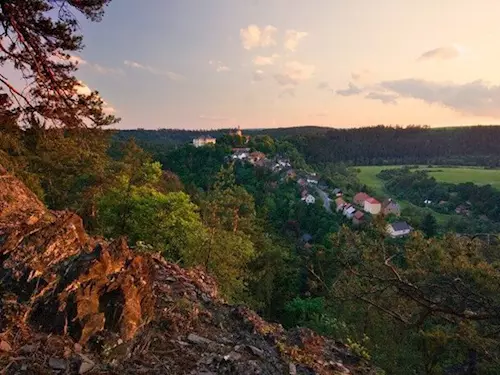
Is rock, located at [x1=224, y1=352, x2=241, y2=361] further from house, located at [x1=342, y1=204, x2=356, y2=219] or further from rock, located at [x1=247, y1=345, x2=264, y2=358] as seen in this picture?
house, located at [x1=342, y1=204, x2=356, y2=219]

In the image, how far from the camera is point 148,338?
3.78 m

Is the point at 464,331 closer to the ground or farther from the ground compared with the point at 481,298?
closer to the ground

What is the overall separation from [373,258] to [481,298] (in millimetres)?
1339

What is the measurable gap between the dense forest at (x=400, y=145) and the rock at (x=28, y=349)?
10015 cm

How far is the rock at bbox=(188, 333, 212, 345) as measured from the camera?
13.3ft

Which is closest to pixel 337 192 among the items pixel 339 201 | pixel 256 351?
pixel 339 201

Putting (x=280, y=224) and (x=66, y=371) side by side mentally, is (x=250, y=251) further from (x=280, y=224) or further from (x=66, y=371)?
(x=280, y=224)

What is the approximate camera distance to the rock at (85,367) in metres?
3.10

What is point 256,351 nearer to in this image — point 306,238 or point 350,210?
point 306,238

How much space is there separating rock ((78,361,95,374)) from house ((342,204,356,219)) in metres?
49.0

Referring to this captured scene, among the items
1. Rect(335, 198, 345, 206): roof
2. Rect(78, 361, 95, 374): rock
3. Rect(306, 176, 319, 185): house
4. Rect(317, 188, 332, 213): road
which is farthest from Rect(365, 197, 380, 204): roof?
Rect(78, 361, 95, 374): rock

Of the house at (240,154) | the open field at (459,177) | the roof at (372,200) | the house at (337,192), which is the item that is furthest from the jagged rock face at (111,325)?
the house at (240,154)

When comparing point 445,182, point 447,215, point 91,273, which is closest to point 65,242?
point 91,273

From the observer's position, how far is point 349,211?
53125 mm
